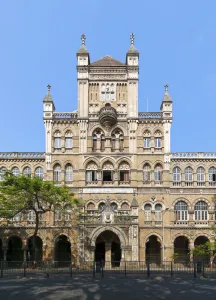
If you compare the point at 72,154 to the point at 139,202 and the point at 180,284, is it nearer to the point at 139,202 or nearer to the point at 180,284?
the point at 139,202

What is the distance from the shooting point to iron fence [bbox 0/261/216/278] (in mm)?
30312

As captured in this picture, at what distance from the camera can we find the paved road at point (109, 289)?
20016 mm

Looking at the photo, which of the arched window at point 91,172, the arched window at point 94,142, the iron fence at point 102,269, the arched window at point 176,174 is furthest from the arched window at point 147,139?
the iron fence at point 102,269

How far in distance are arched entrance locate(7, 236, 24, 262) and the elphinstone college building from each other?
0.12 metres

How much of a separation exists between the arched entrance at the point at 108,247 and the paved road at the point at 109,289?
1546 cm

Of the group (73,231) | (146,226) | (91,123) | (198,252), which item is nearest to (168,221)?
(146,226)

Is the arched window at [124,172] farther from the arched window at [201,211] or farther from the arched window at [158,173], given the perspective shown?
the arched window at [201,211]

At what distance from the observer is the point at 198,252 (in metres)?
40.6

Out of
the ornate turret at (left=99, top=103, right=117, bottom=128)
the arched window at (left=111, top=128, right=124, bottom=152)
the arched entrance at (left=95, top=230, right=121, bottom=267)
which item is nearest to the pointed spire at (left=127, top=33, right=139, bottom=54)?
the ornate turret at (left=99, top=103, right=117, bottom=128)

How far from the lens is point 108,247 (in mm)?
43312

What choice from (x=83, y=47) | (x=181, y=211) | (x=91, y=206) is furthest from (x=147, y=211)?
(x=83, y=47)

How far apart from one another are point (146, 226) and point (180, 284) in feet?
67.5

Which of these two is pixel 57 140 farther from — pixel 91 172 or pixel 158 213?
pixel 158 213

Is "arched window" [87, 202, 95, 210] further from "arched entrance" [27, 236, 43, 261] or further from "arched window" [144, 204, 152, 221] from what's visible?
"arched entrance" [27, 236, 43, 261]
